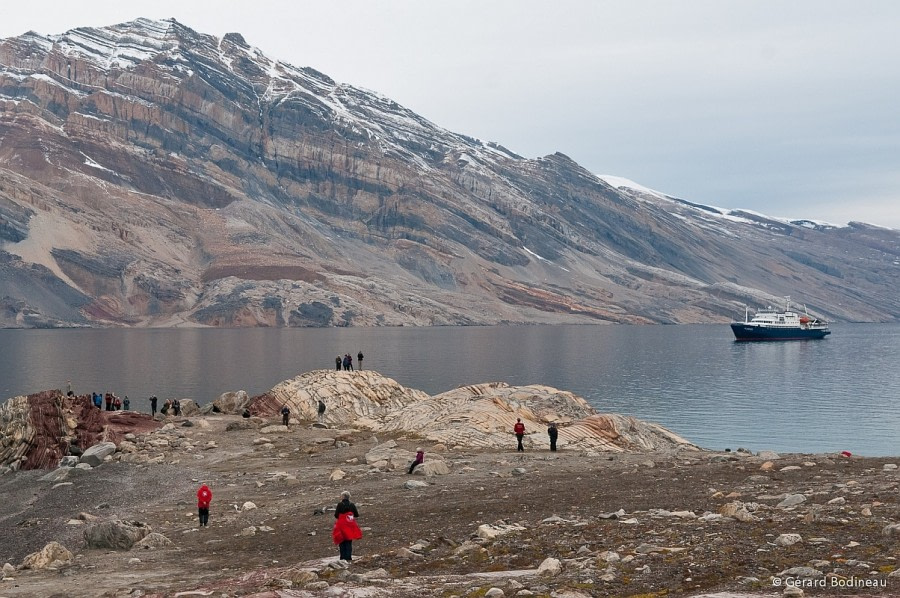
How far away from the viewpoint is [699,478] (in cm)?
2656

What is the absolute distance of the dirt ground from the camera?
47.8 ft

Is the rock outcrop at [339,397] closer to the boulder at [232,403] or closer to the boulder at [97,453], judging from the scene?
the boulder at [232,403]

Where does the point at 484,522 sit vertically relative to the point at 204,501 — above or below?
above

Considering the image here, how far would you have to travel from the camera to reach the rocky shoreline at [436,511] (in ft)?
48.9

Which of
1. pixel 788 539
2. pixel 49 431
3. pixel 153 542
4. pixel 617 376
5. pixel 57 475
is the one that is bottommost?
pixel 617 376

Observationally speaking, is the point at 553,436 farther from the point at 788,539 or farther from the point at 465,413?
the point at 788,539

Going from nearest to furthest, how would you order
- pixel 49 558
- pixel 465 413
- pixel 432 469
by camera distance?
pixel 49 558
pixel 432 469
pixel 465 413

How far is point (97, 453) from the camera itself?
41.1m

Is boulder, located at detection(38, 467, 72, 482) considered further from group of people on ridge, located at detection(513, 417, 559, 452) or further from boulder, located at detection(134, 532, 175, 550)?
group of people on ridge, located at detection(513, 417, 559, 452)

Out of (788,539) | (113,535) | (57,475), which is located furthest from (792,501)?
(57,475)

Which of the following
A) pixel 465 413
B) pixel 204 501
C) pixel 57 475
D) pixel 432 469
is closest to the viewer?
pixel 204 501

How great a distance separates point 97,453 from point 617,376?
95064 mm

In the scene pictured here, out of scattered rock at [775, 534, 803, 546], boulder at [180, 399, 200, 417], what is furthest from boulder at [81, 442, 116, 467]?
scattered rock at [775, 534, 803, 546]

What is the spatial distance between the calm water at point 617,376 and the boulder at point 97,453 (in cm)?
4623
